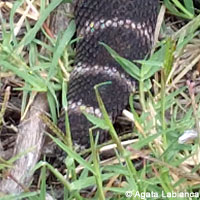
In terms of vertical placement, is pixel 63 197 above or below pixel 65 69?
below

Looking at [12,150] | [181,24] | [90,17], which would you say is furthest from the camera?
[181,24]

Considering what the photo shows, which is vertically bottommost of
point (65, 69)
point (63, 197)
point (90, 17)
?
point (63, 197)

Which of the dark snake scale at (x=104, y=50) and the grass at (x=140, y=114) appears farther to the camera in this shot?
the dark snake scale at (x=104, y=50)

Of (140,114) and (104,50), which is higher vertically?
(104,50)

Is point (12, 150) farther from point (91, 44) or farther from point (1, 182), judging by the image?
point (91, 44)

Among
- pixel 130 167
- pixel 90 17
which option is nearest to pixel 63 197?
pixel 130 167
